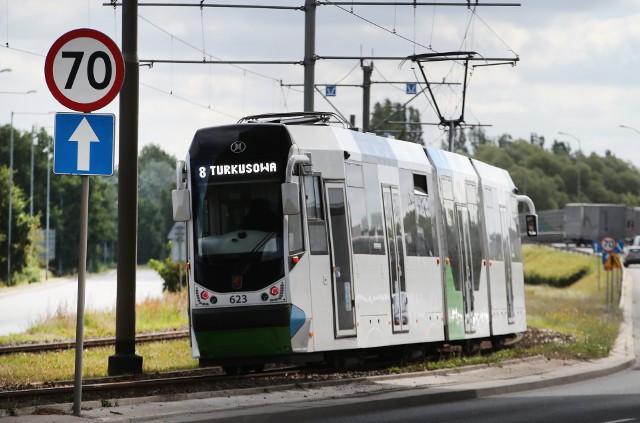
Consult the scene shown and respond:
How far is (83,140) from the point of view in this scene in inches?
544

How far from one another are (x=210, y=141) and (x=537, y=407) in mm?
6253

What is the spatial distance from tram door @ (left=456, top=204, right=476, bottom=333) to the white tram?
2766 millimetres

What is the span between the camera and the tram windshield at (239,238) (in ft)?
67.4

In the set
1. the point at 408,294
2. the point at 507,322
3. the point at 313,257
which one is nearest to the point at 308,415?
the point at 313,257

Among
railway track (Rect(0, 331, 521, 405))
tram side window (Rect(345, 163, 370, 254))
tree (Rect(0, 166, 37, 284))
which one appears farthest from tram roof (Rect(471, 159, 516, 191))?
tree (Rect(0, 166, 37, 284))

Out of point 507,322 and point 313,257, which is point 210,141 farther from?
point 507,322

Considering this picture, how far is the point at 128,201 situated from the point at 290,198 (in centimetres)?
329

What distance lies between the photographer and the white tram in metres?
20.5

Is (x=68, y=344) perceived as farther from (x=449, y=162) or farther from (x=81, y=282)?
(x=81, y=282)

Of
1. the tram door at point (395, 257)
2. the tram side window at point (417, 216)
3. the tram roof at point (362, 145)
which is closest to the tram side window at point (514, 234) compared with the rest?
the tram roof at point (362, 145)

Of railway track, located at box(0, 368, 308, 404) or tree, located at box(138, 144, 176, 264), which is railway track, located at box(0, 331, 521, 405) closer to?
railway track, located at box(0, 368, 308, 404)

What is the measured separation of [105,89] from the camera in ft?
44.7

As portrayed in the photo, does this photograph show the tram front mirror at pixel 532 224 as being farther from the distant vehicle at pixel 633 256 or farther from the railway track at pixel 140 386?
the distant vehicle at pixel 633 256

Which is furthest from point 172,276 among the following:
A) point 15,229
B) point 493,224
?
point 15,229
